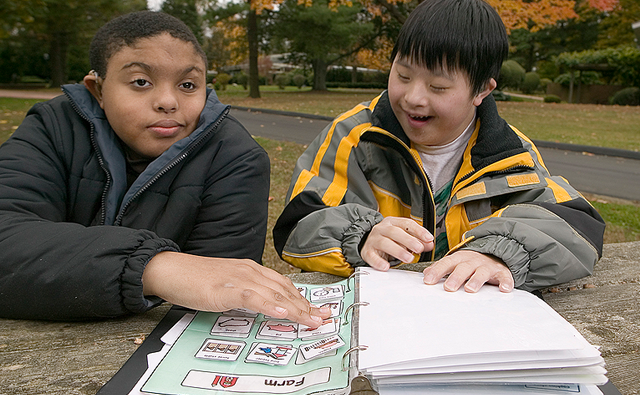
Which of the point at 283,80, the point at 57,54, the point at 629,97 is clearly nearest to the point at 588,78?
the point at 629,97

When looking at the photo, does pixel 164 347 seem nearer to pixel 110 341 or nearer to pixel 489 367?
pixel 110 341

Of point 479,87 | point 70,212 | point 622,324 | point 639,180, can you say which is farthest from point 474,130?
point 639,180

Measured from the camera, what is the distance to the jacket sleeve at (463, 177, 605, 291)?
1379 mm

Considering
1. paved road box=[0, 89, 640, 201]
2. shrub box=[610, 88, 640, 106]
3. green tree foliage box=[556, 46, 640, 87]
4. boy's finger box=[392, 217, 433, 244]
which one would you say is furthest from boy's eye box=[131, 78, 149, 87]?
green tree foliage box=[556, 46, 640, 87]

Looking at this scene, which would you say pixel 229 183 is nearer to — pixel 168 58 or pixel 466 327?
pixel 168 58

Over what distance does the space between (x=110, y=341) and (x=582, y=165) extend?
25.8ft

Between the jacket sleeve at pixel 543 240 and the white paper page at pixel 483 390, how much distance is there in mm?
476

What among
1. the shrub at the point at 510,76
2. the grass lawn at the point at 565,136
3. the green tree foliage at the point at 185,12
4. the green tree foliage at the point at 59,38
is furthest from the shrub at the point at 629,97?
the green tree foliage at the point at 185,12

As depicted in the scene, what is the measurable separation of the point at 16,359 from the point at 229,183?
2.64ft

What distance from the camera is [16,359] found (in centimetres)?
98

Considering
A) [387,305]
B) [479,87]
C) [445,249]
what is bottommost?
[445,249]

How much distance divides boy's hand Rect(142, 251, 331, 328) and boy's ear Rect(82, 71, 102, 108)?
2.59 ft

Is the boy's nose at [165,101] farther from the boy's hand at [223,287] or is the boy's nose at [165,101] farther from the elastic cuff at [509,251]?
the elastic cuff at [509,251]

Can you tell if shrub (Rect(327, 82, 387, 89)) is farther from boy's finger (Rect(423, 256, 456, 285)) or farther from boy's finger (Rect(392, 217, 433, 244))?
boy's finger (Rect(423, 256, 456, 285))
